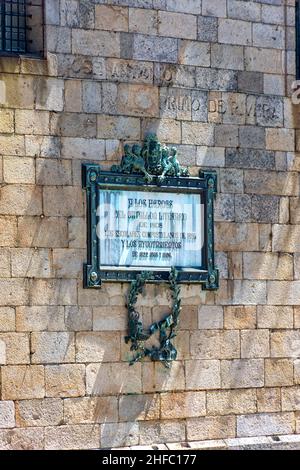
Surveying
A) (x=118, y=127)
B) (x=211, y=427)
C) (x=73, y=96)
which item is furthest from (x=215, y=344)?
(x=73, y=96)

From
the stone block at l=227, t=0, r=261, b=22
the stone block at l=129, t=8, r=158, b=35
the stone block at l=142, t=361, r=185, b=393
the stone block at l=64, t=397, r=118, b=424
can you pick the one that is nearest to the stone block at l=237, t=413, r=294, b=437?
the stone block at l=142, t=361, r=185, b=393

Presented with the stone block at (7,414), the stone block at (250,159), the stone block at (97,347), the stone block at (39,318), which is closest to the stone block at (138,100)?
the stone block at (250,159)

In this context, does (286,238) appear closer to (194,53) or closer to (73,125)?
(194,53)

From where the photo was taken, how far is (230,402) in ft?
40.8

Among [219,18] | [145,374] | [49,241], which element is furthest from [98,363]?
[219,18]

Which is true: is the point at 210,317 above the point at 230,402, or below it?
above

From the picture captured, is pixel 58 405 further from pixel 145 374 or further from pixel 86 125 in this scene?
pixel 86 125

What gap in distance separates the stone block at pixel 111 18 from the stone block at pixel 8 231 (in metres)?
2.15

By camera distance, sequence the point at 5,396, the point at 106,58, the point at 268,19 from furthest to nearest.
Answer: the point at 268,19, the point at 106,58, the point at 5,396

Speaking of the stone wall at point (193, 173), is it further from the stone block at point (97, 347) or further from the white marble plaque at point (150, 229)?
the white marble plaque at point (150, 229)

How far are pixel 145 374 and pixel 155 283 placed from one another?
904 mm

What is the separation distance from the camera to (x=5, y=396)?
37.7 ft

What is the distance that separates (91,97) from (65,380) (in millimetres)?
2772

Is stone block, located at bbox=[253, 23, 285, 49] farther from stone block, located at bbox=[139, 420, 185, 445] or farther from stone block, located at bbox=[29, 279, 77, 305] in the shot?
stone block, located at bbox=[139, 420, 185, 445]
